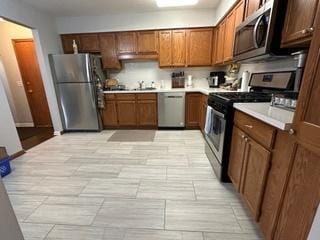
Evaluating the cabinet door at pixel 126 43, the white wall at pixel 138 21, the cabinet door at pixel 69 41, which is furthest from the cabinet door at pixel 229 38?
the cabinet door at pixel 69 41

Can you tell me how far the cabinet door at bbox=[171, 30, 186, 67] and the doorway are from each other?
3.22 meters

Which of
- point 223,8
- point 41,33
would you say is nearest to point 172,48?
point 223,8

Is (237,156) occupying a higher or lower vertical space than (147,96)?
lower

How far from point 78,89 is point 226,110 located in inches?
123

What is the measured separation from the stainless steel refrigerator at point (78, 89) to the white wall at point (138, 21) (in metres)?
0.78

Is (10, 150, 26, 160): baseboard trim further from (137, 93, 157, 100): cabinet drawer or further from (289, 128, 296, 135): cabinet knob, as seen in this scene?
(289, 128, 296, 135): cabinet knob

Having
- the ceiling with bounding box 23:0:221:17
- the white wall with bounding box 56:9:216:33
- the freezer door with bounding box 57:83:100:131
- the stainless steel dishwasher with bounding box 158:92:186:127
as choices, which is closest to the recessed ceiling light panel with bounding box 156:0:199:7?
the ceiling with bounding box 23:0:221:17

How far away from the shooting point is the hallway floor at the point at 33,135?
3248mm

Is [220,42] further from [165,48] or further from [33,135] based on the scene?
[33,135]

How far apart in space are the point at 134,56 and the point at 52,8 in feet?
5.79

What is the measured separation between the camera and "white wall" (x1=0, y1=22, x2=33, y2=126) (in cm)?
378

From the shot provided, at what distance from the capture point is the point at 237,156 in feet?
5.19

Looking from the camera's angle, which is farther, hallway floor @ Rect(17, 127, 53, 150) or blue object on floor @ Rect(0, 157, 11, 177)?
hallway floor @ Rect(17, 127, 53, 150)

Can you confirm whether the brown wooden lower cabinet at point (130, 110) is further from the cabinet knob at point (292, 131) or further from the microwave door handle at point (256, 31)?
the cabinet knob at point (292, 131)
